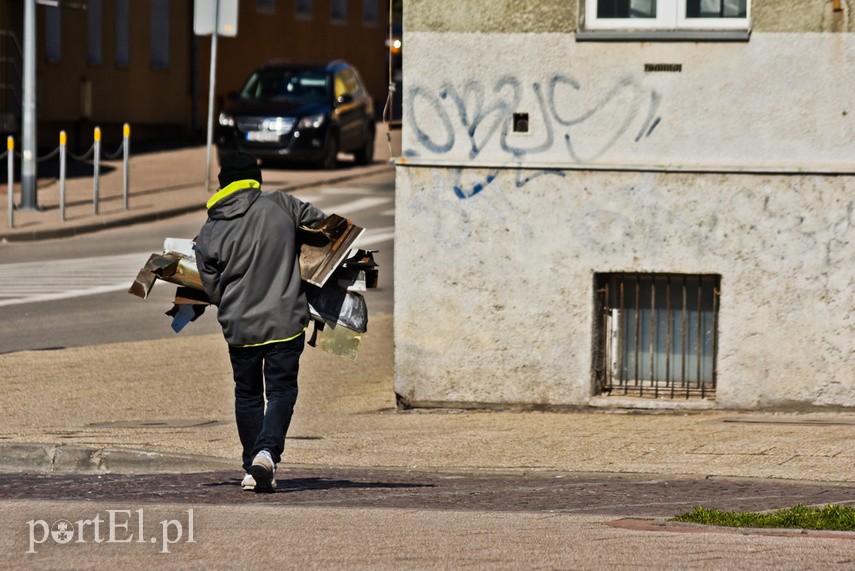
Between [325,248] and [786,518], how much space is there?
2.52 m

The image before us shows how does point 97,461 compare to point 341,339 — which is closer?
point 341,339

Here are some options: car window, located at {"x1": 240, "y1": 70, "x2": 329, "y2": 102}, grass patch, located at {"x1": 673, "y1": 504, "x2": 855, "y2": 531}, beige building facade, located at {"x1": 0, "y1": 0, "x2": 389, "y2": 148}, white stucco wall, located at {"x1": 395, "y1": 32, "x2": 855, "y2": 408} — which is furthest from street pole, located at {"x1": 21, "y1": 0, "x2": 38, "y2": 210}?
grass patch, located at {"x1": 673, "y1": 504, "x2": 855, "y2": 531}

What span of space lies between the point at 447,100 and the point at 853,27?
265cm

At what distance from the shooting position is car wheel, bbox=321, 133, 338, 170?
31828 millimetres

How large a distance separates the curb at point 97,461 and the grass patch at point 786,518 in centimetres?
309

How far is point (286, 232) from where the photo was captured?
8.78 meters

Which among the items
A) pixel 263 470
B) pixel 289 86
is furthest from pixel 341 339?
pixel 289 86

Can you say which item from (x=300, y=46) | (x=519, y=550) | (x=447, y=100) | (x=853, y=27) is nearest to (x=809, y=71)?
(x=853, y=27)

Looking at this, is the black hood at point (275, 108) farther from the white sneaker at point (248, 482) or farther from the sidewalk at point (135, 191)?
the white sneaker at point (248, 482)

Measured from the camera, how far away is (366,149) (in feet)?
112

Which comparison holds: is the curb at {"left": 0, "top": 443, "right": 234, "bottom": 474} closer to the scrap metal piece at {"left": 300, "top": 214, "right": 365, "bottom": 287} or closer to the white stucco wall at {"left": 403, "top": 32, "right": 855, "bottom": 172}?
the scrap metal piece at {"left": 300, "top": 214, "right": 365, "bottom": 287}

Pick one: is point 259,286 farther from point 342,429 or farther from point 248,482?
point 342,429

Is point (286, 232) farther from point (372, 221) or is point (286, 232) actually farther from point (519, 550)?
point (372, 221)

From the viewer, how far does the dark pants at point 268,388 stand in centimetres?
883
